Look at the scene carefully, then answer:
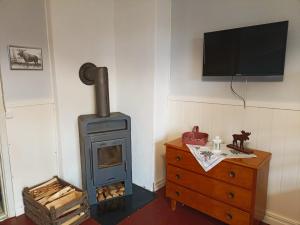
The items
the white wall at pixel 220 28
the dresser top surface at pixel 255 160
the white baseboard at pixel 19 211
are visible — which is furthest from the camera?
the white baseboard at pixel 19 211

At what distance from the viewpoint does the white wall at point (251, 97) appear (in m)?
1.83

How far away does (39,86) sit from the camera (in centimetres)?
222

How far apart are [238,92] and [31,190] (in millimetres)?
2210

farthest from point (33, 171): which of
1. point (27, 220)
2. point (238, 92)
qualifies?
point (238, 92)

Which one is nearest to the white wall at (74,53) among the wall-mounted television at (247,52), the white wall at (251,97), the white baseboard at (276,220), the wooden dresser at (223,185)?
the white wall at (251,97)

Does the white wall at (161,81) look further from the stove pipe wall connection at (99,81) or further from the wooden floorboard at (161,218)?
the stove pipe wall connection at (99,81)

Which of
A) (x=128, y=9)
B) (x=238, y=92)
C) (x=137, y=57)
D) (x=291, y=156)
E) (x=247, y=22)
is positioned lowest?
(x=291, y=156)

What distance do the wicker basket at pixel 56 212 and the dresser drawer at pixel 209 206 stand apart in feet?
2.74

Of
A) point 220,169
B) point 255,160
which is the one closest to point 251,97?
point 255,160

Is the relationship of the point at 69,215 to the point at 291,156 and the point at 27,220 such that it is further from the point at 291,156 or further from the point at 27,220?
the point at 291,156

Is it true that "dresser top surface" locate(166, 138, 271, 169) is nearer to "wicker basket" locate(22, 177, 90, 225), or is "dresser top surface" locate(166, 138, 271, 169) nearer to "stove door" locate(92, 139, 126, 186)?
"stove door" locate(92, 139, 126, 186)

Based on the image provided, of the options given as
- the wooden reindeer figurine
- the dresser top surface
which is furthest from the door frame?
the wooden reindeer figurine

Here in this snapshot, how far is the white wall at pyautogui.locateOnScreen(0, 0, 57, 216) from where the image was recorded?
1.98 metres

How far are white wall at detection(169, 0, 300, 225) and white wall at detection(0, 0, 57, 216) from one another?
1385 mm
